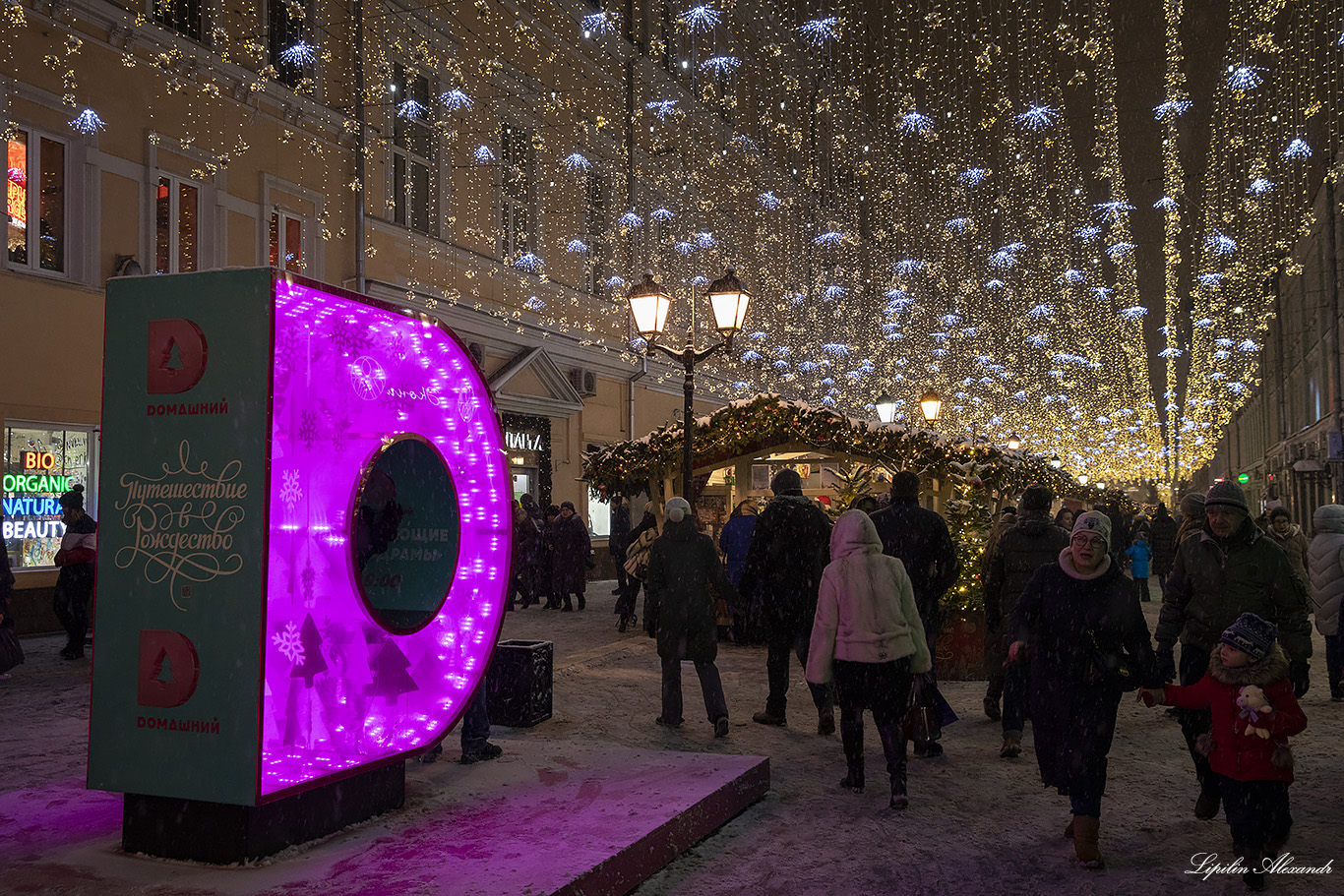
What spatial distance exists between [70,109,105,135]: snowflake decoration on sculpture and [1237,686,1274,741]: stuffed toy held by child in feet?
48.7

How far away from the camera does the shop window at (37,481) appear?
45.9 ft

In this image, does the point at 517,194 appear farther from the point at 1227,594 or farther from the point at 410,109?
the point at 1227,594

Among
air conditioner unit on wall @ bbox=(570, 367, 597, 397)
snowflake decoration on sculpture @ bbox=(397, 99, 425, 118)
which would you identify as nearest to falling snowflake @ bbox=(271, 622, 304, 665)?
snowflake decoration on sculpture @ bbox=(397, 99, 425, 118)

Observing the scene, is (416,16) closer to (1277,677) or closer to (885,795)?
(885,795)

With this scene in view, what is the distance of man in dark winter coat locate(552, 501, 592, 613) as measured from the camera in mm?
18969

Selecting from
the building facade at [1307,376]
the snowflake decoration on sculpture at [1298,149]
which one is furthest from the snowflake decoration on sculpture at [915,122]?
the building facade at [1307,376]

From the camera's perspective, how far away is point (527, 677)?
334 inches

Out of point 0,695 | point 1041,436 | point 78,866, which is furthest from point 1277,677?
point 1041,436

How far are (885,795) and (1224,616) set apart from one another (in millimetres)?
2156

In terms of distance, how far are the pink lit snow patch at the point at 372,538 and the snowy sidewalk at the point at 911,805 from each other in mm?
572

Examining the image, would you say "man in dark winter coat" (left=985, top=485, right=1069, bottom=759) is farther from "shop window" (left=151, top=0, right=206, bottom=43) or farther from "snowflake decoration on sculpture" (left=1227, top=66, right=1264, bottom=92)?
"shop window" (left=151, top=0, right=206, bottom=43)

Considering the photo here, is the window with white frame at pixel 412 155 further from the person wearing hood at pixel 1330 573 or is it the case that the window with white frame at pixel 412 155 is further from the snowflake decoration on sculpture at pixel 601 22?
the person wearing hood at pixel 1330 573

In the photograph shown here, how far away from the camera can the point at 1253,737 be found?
191 inches

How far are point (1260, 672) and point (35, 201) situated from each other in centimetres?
1473
